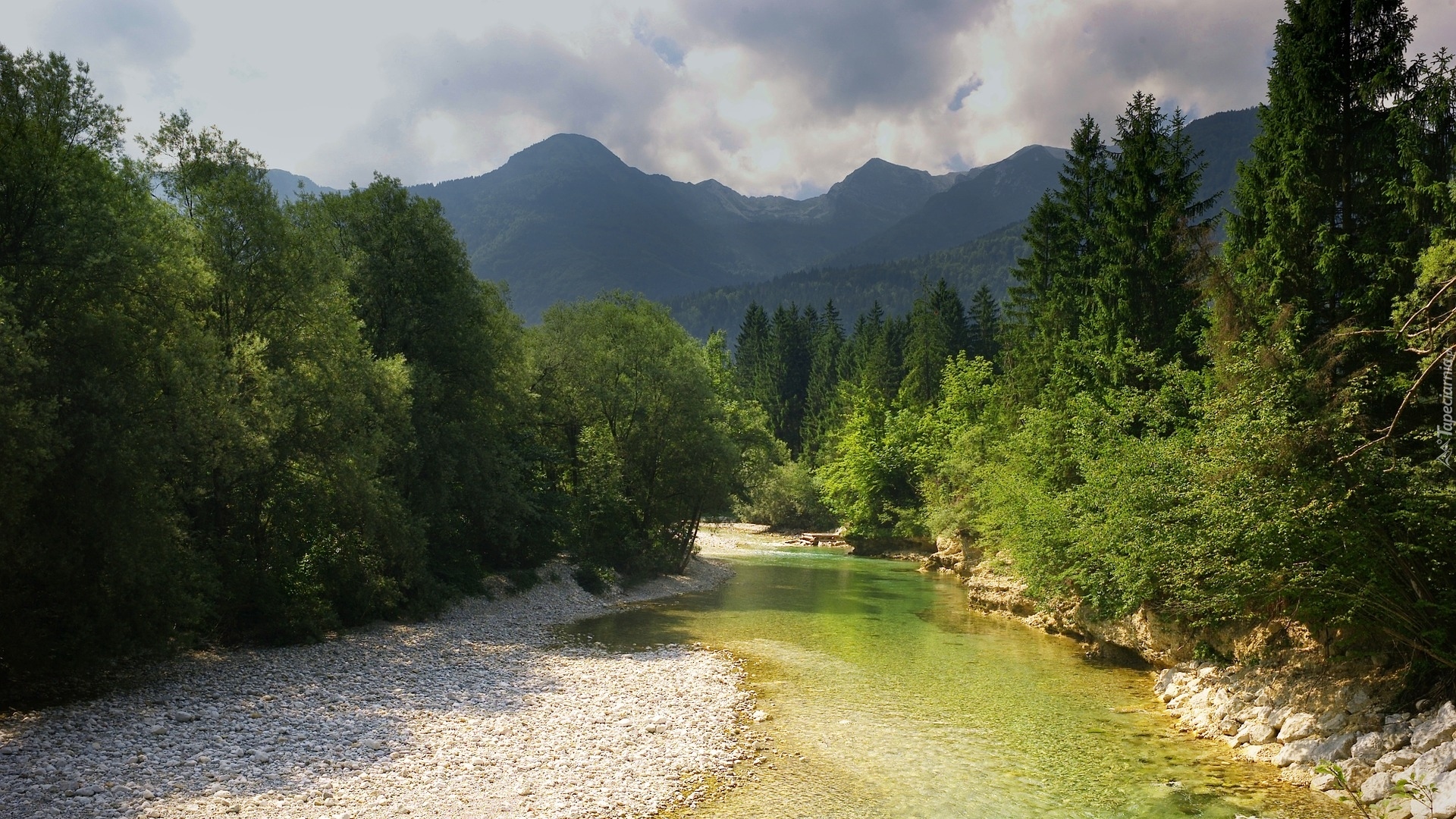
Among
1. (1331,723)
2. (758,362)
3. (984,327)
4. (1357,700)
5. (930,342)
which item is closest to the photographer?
(1331,723)

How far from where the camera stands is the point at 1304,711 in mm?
14930

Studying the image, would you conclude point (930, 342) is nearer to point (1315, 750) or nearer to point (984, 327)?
point (984, 327)

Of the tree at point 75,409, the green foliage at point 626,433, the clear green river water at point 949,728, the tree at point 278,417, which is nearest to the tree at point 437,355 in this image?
the tree at point 278,417

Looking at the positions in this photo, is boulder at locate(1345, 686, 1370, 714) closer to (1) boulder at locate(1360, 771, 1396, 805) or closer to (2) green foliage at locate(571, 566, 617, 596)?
(1) boulder at locate(1360, 771, 1396, 805)

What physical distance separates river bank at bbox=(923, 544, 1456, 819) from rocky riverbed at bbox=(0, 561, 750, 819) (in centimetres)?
967

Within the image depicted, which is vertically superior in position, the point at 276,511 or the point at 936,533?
the point at 276,511

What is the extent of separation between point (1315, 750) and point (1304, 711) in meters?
1.44

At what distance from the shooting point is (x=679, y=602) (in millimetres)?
33688

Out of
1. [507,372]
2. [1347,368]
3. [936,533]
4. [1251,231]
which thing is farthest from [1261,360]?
[936,533]

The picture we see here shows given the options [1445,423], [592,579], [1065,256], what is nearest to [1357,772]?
[1445,423]

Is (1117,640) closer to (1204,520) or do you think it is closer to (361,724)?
(1204,520)

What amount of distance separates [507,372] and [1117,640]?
2340cm

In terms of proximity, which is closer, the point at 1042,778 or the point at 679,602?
the point at 1042,778

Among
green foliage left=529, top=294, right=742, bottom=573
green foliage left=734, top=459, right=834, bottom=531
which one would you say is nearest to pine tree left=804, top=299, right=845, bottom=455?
green foliage left=734, top=459, right=834, bottom=531
